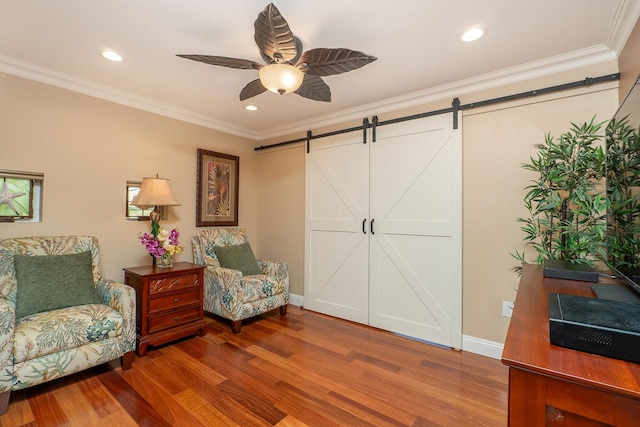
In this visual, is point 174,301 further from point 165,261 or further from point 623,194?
point 623,194

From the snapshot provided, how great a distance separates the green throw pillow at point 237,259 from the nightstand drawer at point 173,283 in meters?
0.48

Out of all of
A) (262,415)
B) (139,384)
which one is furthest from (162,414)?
(262,415)

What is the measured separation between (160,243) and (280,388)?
1.82m

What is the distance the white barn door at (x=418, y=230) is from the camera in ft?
8.82

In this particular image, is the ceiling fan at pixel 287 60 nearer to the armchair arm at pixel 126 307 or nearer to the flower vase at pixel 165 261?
the armchair arm at pixel 126 307

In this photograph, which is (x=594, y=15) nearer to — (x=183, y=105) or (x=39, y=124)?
(x=183, y=105)

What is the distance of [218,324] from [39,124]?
2.46m

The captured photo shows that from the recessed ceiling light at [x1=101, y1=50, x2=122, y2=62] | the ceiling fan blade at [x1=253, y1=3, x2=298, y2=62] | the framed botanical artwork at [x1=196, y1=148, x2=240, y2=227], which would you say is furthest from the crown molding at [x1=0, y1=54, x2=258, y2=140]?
the ceiling fan blade at [x1=253, y1=3, x2=298, y2=62]

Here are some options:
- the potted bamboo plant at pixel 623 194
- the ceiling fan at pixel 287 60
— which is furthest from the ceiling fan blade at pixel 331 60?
the potted bamboo plant at pixel 623 194

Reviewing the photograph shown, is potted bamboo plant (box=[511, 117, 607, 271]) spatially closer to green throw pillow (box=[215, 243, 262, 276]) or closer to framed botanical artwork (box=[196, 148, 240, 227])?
green throw pillow (box=[215, 243, 262, 276])

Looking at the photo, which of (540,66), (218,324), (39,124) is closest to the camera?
(540,66)

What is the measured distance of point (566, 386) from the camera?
0.67m

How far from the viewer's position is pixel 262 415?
5.75 feet

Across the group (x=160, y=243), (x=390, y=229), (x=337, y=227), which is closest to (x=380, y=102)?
(x=390, y=229)
